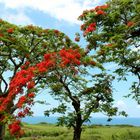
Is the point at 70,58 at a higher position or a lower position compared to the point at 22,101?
higher

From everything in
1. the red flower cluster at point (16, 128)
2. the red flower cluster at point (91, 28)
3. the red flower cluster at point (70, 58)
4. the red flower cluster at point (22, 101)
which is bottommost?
the red flower cluster at point (16, 128)

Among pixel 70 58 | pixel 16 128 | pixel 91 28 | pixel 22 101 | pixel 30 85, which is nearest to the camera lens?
pixel 16 128

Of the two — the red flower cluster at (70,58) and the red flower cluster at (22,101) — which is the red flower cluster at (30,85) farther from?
the red flower cluster at (70,58)

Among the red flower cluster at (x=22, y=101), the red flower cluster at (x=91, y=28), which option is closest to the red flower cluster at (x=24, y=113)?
the red flower cluster at (x=22, y=101)

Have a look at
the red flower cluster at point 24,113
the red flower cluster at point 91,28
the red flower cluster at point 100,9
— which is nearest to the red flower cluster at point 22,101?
the red flower cluster at point 24,113

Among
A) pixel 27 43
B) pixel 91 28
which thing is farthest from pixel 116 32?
pixel 27 43

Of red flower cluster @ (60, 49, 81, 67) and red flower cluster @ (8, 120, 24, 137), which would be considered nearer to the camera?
red flower cluster @ (8, 120, 24, 137)

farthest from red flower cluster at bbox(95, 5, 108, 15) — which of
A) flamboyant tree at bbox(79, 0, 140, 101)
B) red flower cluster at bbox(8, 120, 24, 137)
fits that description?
Result: red flower cluster at bbox(8, 120, 24, 137)

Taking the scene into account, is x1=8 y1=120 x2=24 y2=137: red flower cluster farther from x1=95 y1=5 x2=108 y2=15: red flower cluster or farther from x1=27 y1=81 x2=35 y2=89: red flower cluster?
x1=95 y1=5 x2=108 y2=15: red flower cluster

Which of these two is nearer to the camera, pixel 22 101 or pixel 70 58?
pixel 22 101

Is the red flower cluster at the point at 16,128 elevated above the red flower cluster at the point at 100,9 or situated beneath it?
situated beneath

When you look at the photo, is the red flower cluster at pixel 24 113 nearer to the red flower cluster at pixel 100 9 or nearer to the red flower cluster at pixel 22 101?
the red flower cluster at pixel 22 101

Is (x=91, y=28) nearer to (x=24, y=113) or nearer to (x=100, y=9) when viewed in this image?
(x=100, y=9)

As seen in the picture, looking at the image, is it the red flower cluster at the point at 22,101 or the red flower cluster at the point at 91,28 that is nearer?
the red flower cluster at the point at 22,101
